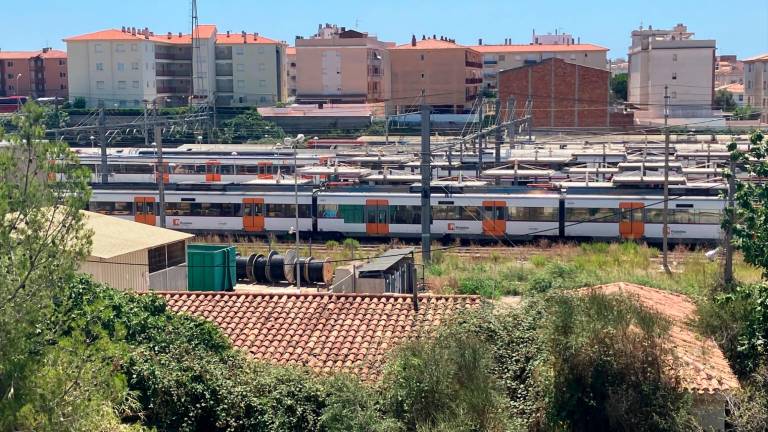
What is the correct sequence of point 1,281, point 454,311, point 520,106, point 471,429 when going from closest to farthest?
1. point 1,281
2. point 471,429
3. point 454,311
4. point 520,106

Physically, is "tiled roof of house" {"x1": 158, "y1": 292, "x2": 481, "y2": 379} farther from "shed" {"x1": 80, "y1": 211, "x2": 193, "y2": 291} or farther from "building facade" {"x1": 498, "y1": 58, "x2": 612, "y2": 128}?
"building facade" {"x1": 498, "y1": 58, "x2": 612, "y2": 128}

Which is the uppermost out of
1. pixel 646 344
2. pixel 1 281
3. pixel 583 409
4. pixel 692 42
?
pixel 692 42

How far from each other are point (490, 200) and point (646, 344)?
16.3m

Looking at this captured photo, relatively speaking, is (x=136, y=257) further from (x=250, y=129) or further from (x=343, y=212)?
(x=250, y=129)

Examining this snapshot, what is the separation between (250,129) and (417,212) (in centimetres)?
3000

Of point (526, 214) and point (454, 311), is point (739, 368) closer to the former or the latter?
point (454, 311)

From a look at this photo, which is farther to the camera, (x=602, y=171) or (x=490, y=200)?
(x=602, y=171)

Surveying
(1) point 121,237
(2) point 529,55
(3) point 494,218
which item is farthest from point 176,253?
(2) point 529,55

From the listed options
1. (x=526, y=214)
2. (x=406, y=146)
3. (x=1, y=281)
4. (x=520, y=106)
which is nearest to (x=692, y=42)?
(x=520, y=106)

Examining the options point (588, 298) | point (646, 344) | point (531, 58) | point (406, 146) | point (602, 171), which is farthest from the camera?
point (531, 58)

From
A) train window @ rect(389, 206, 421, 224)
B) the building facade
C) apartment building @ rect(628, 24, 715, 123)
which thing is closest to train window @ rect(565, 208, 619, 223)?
train window @ rect(389, 206, 421, 224)

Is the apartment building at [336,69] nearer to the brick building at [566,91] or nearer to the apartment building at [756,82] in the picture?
the brick building at [566,91]

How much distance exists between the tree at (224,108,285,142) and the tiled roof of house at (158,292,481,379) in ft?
132

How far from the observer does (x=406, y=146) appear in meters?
42.7
